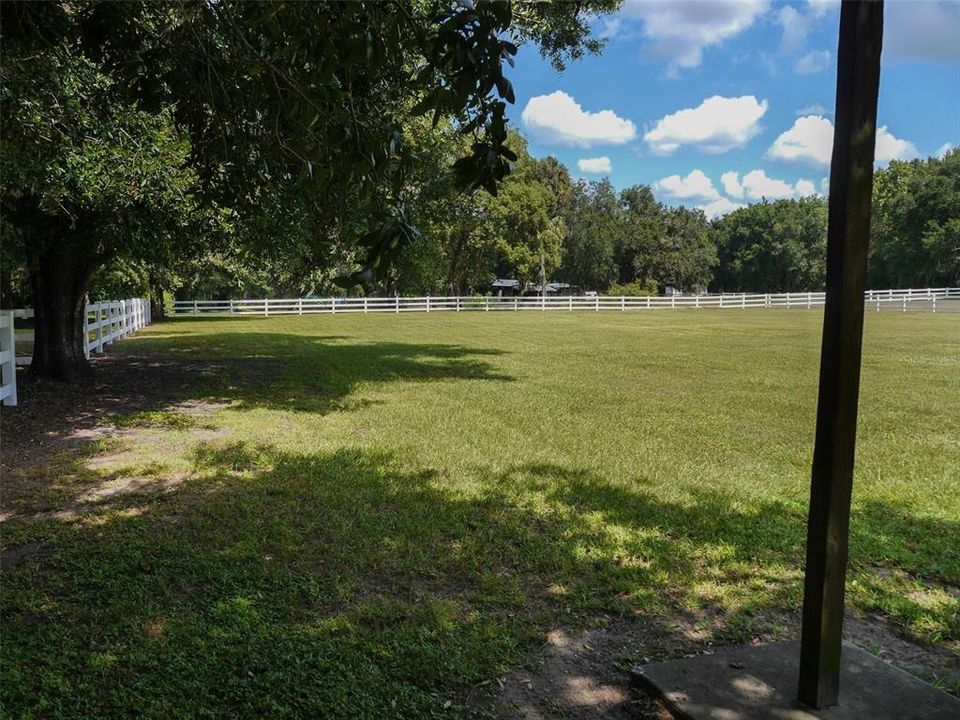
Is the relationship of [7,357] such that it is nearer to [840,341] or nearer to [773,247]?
[840,341]

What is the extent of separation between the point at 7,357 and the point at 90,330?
6.98m

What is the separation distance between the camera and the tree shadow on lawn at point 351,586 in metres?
2.77

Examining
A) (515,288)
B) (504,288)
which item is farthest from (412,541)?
(504,288)

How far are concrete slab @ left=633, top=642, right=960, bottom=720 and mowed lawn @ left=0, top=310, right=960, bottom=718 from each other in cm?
29

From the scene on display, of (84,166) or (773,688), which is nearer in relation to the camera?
(773,688)

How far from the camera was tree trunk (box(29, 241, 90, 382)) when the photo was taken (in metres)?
10.0

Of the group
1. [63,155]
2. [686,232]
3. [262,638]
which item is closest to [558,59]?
[63,155]

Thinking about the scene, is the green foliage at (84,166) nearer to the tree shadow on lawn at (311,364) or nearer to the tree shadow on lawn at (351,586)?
the tree shadow on lawn at (351,586)

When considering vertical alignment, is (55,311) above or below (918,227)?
below

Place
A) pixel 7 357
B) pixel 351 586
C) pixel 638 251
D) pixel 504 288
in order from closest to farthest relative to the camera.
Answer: pixel 351 586 → pixel 7 357 → pixel 638 251 → pixel 504 288

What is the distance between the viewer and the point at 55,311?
33.3 feet

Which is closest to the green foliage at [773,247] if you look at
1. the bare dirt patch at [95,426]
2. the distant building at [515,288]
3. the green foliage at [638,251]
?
the green foliage at [638,251]

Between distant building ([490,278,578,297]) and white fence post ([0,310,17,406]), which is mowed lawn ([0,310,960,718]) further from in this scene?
distant building ([490,278,578,297])

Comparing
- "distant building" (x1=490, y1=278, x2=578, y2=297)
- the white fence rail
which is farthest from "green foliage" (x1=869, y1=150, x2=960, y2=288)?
"distant building" (x1=490, y1=278, x2=578, y2=297)
